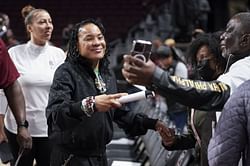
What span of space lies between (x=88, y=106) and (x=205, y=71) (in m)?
0.66

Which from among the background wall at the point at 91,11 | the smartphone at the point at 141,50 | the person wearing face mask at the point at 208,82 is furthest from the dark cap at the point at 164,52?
the background wall at the point at 91,11

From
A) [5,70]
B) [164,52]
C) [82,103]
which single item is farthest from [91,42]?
[164,52]

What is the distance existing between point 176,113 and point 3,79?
3511 millimetres

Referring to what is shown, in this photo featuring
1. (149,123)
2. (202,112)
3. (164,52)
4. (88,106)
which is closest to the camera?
(88,106)

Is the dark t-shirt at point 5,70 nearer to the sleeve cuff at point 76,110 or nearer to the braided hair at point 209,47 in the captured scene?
the sleeve cuff at point 76,110

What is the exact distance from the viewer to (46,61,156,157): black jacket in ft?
8.64

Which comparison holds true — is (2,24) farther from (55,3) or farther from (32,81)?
(55,3)

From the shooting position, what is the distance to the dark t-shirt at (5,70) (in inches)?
116

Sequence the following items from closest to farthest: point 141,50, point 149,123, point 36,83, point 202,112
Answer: point 141,50 → point 202,112 → point 149,123 → point 36,83

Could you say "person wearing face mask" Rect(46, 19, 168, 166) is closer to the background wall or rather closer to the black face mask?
the black face mask

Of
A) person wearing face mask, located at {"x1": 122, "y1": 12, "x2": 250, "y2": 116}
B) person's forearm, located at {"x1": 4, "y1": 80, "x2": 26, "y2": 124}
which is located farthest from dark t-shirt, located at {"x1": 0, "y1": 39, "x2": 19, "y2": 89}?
person wearing face mask, located at {"x1": 122, "y1": 12, "x2": 250, "y2": 116}

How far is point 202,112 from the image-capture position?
107 inches

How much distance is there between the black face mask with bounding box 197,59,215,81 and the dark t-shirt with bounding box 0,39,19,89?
1.00 m

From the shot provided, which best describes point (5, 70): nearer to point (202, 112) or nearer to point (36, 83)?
point (36, 83)
